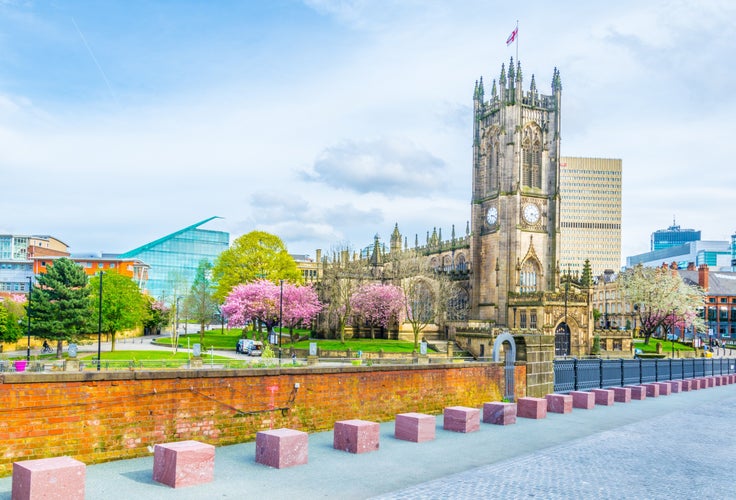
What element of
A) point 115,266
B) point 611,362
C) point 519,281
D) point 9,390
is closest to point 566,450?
point 9,390

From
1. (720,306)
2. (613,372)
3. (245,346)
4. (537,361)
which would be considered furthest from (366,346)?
(720,306)

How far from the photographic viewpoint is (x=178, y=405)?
1473cm

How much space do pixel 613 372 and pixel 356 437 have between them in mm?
23416

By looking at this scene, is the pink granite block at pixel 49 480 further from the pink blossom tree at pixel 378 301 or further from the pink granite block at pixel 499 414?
the pink blossom tree at pixel 378 301

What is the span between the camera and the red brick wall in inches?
487

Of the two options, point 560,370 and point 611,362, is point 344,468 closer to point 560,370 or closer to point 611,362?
point 560,370

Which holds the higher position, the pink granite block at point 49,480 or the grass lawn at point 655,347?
the pink granite block at point 49,480

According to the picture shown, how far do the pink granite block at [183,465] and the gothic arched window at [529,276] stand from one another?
6621cm

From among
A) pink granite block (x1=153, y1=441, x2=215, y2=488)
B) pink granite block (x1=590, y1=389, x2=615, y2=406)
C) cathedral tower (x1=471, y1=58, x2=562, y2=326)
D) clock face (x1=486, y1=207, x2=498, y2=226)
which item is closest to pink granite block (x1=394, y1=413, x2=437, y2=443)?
pink granite block (x1=153, y1=441, x2=215, y2=488)

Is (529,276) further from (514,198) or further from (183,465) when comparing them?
(183,465)

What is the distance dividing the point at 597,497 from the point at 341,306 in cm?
5708

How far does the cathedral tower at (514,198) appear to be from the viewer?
74.9 meters

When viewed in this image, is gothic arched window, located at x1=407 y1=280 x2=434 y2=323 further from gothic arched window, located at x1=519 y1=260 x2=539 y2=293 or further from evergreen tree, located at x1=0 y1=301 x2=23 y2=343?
evergreen tree, located at x1=0 y1=301 x2=23 y2=343

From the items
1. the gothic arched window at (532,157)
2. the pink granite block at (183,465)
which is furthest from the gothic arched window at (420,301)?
the pink granite block at (183,465)
